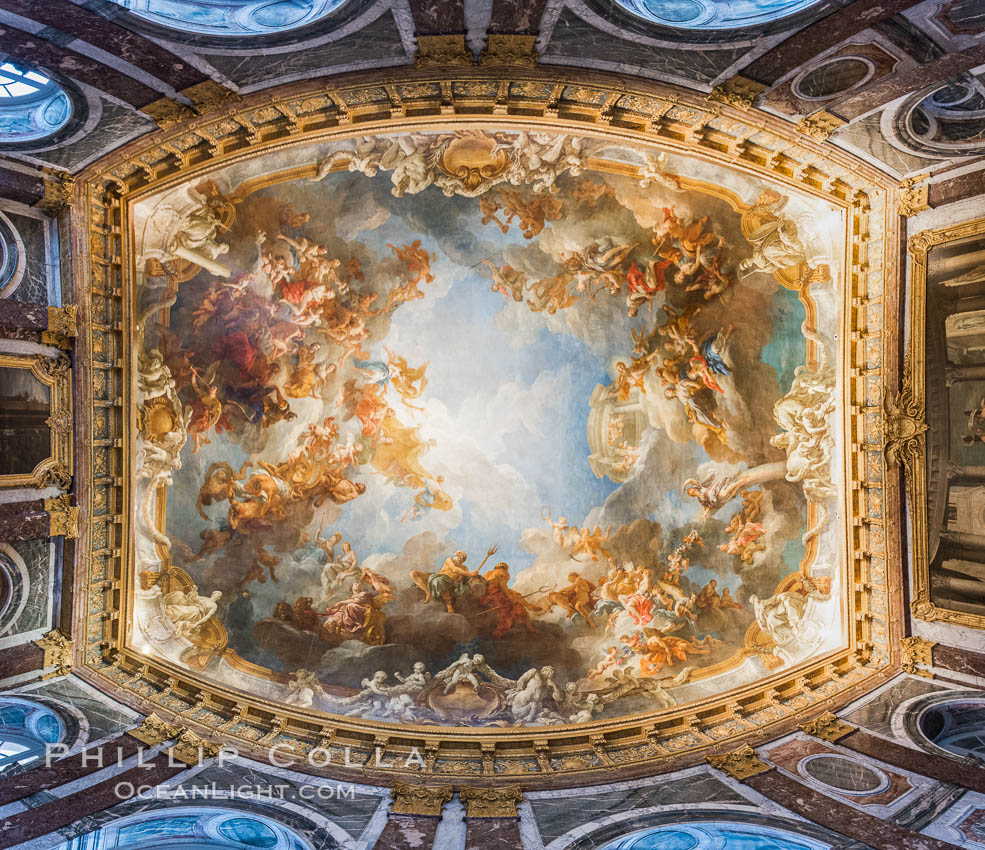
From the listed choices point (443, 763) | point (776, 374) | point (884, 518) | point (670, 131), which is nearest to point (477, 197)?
point (670, 131)

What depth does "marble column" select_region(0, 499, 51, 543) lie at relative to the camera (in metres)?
12.3

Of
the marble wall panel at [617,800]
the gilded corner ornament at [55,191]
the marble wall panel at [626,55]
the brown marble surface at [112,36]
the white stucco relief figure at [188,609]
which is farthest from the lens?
the white stucco relief figure at [188,609]

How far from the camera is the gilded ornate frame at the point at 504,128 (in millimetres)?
11984

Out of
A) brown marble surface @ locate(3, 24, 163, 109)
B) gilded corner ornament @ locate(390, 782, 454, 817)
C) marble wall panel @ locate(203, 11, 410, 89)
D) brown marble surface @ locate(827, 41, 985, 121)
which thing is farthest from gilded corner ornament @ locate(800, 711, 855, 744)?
brown marble surface @ locate(3, 24, 163, 109)

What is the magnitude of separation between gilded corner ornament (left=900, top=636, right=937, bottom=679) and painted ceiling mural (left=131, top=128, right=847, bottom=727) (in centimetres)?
156

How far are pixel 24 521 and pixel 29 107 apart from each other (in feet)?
21.4

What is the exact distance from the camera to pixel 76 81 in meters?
10.2

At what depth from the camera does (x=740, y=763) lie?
42.1ft

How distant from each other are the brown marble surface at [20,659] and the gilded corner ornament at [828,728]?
13.3 metres

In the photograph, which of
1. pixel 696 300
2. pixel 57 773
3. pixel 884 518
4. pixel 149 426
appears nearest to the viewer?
pixel 57 773

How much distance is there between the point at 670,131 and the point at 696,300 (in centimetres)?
472

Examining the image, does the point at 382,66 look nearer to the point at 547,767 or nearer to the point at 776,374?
the point at 776,374

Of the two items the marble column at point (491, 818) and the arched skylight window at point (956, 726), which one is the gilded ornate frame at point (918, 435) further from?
the marble column at point (491, 818)

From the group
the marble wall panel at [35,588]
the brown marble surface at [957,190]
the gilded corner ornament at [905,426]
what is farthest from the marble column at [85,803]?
the gilded corner ornament at [905,426]
